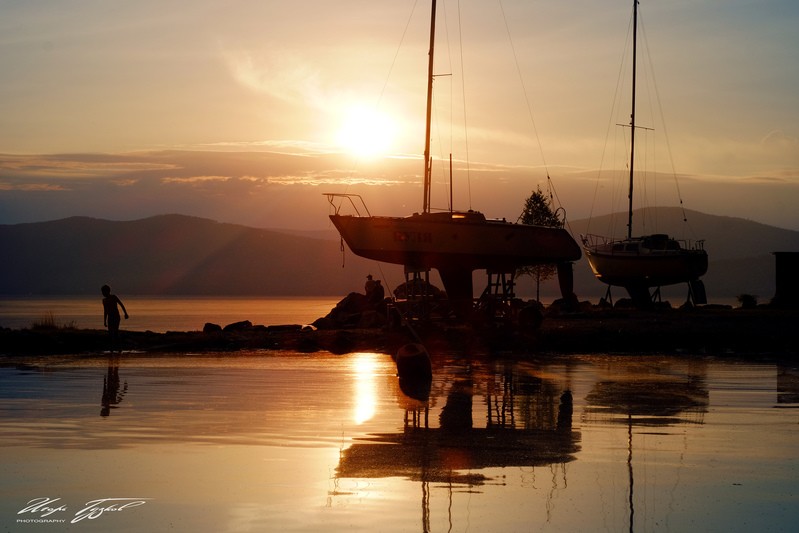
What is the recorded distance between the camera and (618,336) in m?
33.9

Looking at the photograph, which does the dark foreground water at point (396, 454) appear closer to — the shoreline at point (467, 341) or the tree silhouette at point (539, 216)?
the shoreline at point (467, 341)

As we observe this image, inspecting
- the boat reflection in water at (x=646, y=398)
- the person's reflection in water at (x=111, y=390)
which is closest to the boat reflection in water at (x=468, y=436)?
the boat reflection in water at (x=646, y=398)

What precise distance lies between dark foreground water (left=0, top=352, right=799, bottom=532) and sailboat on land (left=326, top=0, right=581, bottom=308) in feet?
45.6

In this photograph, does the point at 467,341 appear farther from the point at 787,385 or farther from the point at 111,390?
the point at 111,390

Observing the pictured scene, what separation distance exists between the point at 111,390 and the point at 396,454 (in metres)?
9.28

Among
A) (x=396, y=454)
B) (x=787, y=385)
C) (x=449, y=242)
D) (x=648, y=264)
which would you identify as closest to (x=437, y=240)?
(x=449, y=242)

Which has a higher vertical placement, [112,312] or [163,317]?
[163,317]

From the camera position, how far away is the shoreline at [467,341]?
1260 inches

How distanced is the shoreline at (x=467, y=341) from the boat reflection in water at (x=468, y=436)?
10.8 metres

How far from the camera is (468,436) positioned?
15484mm

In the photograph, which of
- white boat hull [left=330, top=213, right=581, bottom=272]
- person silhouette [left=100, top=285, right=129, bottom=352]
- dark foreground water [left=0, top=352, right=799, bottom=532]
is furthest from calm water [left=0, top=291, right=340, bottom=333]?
dark foreground water [left=0, top=352, right=799, bottom=532]

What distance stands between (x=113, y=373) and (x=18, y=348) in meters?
8.09

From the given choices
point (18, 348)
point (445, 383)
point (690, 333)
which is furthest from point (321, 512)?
point (690, 333)

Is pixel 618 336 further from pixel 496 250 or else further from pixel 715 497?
→ pixel 715 497
